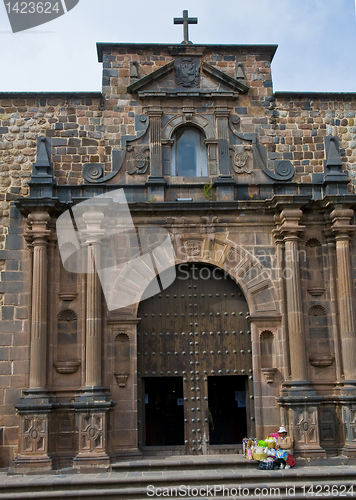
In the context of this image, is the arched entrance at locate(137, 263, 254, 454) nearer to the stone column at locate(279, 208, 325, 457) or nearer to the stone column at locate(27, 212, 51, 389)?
the stone column at locate(279, 208, 325, 457)

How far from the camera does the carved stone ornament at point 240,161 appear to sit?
12852 mm

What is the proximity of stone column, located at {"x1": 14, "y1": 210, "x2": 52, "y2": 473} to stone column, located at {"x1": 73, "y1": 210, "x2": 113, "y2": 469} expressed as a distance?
2.16 ft

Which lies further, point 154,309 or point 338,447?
point 154,309

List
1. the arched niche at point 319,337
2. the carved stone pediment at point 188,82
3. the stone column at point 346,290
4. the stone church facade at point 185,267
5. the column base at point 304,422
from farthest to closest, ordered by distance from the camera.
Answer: the carved stone pediment at point 188,82, the arched niche at point 319,337, the stone column at point 346,290, the stone church facade at point 185,267, the column base at point 304,422

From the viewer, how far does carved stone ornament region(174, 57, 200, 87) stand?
518 inches

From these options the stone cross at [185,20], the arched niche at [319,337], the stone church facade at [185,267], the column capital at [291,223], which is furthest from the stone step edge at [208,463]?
Answer: the stone cross at [185,20]

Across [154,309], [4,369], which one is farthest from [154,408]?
[4,369]

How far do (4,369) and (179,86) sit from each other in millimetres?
7120

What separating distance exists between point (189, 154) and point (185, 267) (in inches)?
100

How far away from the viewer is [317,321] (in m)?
12.3

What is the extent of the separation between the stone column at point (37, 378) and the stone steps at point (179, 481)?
47cm

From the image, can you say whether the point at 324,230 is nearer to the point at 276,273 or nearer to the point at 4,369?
the point at 276,273

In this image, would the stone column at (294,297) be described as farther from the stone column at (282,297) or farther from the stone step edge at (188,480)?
the stone step edge at (188,480)

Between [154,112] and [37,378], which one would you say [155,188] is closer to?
[154,112]
